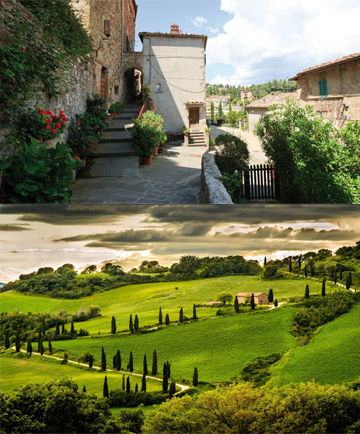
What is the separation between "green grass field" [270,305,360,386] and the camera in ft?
4.32

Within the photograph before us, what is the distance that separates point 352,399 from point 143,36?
281 centimetres

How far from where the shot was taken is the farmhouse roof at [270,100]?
2.36 m

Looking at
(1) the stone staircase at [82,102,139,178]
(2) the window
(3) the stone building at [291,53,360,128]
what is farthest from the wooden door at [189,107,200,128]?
(2) the window

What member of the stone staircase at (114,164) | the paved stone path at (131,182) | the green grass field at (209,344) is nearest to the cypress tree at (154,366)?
the green grass field at (209,344)

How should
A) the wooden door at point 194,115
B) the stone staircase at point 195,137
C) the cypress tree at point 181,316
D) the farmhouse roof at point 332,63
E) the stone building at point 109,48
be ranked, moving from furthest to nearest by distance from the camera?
the stone building at point 109,48
the stone staircase at point 195,137
the wooden door at point 194,115
the farmhouse roof at point 332,63
the cypress tree at point 181,316

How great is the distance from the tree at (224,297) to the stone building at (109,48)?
108 inches

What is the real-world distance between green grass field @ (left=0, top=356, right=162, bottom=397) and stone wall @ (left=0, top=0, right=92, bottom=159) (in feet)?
4.50

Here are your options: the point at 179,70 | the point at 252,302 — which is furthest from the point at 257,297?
the point at 179,70

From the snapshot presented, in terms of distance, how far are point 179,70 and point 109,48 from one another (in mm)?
7317

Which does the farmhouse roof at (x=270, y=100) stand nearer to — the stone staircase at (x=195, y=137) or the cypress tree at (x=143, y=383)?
the stone staircase at (x=195, y=137)

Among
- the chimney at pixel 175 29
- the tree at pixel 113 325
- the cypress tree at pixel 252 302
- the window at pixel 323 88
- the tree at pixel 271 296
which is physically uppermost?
the chimney at pixel 175 29

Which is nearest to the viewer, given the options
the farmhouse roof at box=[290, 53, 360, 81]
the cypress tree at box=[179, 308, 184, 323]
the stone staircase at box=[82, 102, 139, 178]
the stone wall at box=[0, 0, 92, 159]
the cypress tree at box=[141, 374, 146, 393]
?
the cypress tree at box=[141, 374, 146, 393]

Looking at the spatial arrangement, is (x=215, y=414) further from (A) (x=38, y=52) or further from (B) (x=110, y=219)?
(A) (x=38, y=52)

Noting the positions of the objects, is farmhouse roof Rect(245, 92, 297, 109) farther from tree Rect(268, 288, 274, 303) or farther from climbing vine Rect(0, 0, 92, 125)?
climbing vine Rect(0, 0, 92, 125)
